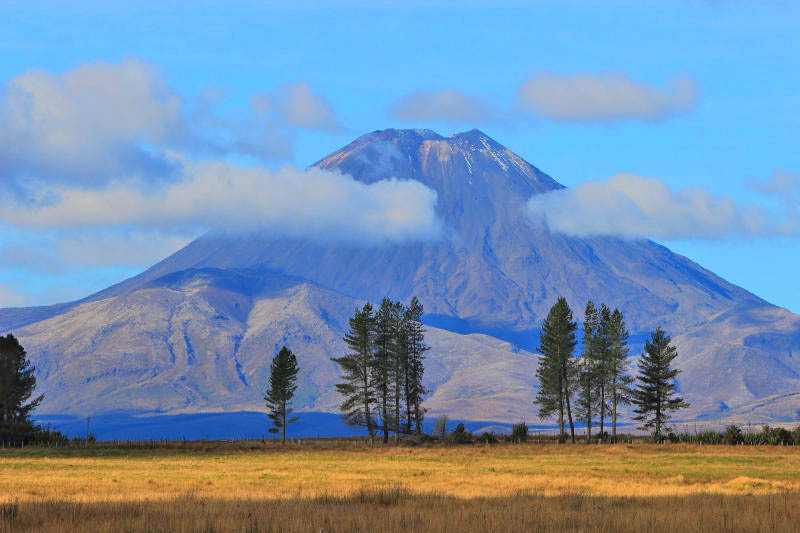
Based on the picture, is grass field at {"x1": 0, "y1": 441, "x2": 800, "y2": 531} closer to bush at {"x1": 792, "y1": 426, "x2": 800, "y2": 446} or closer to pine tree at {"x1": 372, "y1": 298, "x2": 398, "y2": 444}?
bush at {"x1": 792, "y1": 426, "x2": 800, "y2": 446}

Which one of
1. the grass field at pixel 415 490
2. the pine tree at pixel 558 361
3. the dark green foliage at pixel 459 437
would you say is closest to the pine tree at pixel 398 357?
the dark green foliage at pixel 459 437

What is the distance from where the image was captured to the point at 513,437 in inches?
4363

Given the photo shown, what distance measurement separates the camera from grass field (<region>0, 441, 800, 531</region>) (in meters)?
26.3

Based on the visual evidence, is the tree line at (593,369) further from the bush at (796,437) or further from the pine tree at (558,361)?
the bush at (796,437)

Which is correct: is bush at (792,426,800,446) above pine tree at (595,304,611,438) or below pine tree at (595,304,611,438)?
below

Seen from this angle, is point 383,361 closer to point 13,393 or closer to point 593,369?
point 593,369

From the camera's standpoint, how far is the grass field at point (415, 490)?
1037 inches

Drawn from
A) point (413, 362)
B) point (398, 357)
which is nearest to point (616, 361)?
point (413, 362)

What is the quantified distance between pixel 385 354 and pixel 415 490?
69384 mm

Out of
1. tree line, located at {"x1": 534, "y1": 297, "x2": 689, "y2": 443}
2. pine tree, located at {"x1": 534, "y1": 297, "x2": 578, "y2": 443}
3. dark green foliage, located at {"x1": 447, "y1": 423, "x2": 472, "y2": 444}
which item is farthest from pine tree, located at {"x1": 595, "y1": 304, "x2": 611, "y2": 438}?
dark green foliage, located at {"x1": 447, "y1": 423, "x2": 472, "y2": 444}

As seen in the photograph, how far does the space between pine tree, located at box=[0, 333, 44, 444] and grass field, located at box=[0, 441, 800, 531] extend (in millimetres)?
13355

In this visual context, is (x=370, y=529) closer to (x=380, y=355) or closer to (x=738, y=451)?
(x=738, y=451)

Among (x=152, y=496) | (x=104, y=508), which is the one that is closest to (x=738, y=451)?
(x=152, y=496)

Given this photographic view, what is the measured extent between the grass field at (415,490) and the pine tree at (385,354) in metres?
19.9
